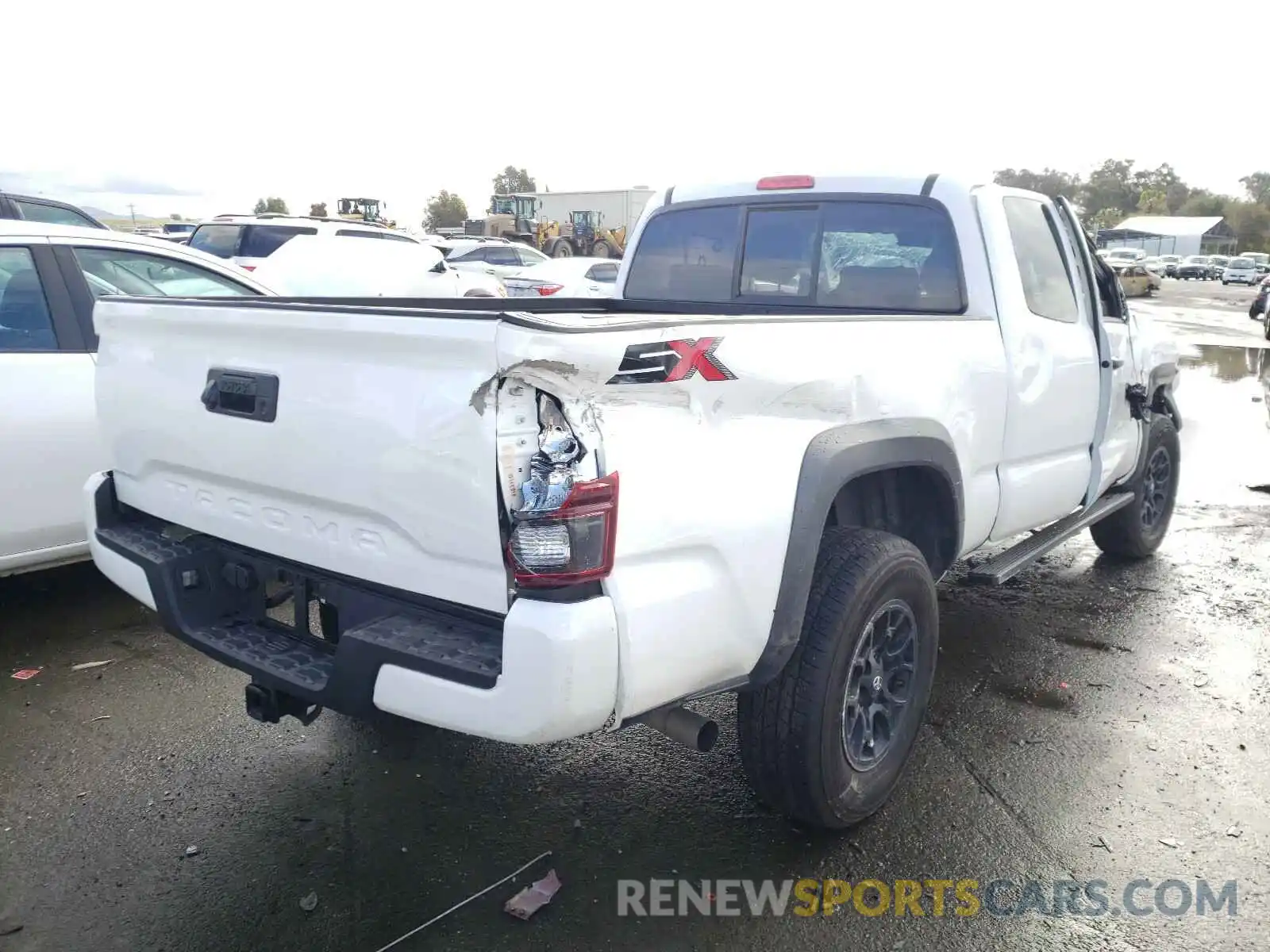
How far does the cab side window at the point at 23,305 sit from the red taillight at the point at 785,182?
316 cm

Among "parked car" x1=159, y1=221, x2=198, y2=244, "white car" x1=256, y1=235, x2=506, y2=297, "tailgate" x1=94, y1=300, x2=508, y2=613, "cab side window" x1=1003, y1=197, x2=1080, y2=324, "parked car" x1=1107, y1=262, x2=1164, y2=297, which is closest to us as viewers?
"tailgate" x1=94, y1=300, x2=508, y2=613

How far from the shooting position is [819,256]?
13.3ft

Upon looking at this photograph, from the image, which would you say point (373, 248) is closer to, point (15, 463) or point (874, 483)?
point (15, 463)

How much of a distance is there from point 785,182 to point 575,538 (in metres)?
2.56

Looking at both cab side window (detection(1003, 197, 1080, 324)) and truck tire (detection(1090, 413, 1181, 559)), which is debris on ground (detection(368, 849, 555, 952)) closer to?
cab side window (detection(1003, 197, 1080, 324))

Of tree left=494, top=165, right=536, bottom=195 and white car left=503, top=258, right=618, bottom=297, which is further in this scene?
tree left=494, top=165, right=536, bottom=195

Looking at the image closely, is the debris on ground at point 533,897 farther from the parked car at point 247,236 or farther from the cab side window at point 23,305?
the parked car at point 247,236

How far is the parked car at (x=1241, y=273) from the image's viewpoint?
5100cm

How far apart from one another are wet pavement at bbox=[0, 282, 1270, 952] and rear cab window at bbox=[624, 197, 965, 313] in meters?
1.67

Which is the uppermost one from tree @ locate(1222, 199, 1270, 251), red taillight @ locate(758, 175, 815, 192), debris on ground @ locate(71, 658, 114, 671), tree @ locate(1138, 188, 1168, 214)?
tree @ locate(1138, 188, 1168, 214)

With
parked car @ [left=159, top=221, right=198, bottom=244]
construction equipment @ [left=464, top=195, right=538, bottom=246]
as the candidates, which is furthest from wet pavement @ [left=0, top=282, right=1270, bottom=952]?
construction equipment @ [left=464, top=195, right=538, bottom=246]

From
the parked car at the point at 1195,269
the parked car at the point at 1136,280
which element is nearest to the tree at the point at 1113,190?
the parked car at the point at 1195,269

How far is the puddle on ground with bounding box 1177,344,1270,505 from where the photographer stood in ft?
25.1

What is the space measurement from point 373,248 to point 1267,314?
61.0ft
